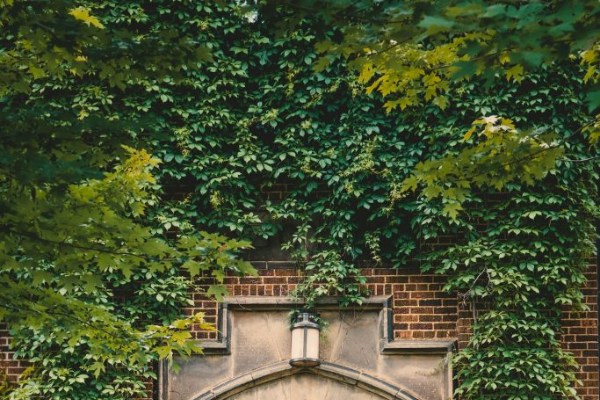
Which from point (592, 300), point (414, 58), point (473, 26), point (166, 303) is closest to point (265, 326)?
point (166, 303)

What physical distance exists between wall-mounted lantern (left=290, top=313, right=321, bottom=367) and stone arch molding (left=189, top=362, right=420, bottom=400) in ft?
0.44

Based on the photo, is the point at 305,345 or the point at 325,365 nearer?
the point at 305,345

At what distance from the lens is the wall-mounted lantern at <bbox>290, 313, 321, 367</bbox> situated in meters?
9.30

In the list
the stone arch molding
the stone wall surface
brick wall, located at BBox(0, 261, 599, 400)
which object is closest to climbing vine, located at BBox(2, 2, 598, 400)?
brick wall, located at BBox(0, 261, 599, 400)

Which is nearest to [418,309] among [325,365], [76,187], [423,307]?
[423,307]

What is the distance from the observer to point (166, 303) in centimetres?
955

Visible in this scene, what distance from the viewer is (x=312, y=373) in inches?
373

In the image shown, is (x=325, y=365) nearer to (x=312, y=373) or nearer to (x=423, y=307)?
(x=312, y=373)

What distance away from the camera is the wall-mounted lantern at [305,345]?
930cm

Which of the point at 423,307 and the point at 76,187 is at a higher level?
the point at 76,187

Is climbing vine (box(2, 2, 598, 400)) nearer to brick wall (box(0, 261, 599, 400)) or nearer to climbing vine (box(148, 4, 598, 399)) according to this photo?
climbing vine (box(148, 4, 598, 399))

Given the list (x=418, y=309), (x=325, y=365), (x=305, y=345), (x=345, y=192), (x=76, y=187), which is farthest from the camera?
(x=345, y=192)

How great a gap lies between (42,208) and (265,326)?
4911 mm

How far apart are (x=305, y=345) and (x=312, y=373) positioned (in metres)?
0.35
